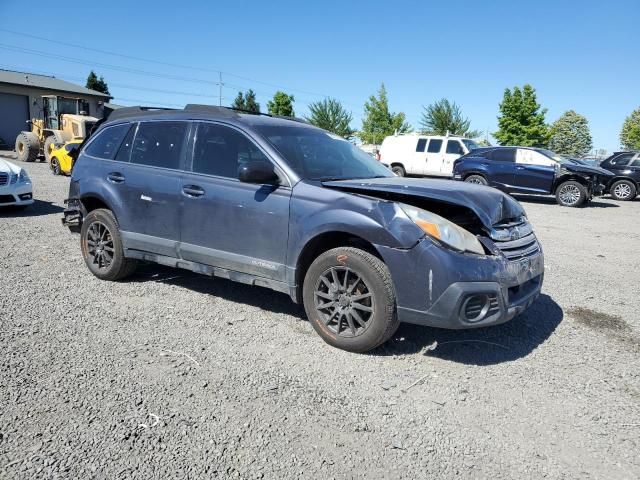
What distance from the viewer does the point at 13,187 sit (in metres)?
8.87

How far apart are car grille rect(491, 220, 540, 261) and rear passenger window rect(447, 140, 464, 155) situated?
608 inches

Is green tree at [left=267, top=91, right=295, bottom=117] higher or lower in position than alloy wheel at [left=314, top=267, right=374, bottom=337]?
higher

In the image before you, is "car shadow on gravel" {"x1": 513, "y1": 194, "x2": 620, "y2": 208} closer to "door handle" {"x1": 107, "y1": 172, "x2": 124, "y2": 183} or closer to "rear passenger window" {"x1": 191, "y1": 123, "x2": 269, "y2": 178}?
"rear passenger window" {"x1": 191, "y1": 123, "x2": 269, "y2": 178}

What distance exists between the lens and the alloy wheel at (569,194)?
14094 mm

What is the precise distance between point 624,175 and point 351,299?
16.4 metres

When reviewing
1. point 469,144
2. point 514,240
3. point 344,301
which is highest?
point 469,144

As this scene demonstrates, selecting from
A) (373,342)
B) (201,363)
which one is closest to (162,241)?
(201,363)

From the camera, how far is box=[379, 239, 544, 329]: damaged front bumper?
3.20 meters

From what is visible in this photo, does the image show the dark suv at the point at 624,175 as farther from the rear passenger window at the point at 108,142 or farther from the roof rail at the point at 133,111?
the rear passenger window at the point at 108,142

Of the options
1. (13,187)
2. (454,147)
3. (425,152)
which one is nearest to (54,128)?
(13,187)

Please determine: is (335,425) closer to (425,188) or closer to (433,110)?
(425,188)

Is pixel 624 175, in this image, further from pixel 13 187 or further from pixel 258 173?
pixel 13 187

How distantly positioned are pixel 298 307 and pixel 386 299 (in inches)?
56.3

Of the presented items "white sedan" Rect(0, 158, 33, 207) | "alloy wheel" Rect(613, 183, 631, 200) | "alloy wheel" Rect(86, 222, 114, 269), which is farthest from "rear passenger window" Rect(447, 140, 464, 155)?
"alloy wheel" Rect(86, 222, 114, 269)
